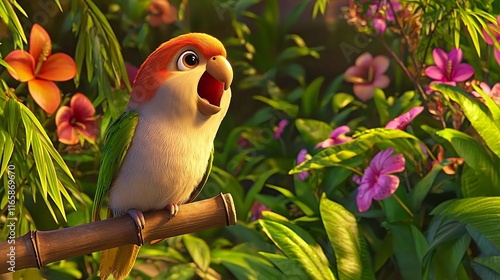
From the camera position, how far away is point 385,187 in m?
1.20

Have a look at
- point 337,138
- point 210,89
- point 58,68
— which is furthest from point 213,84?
point 337,138

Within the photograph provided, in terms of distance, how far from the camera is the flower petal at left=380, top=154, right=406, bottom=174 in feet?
3.98

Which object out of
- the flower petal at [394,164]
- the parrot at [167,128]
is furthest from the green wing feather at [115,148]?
the flower petal at [394,164]

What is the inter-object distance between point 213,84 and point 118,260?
202 millimetres

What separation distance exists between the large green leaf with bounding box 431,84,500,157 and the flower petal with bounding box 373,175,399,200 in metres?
0.15

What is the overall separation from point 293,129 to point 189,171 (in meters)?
0.97

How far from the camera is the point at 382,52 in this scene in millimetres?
1778

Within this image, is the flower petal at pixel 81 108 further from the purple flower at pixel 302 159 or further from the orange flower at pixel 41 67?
the purple flower at pixel 302 159

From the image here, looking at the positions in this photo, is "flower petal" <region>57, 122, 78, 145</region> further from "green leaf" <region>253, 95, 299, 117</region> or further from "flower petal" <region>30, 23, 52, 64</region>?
"green leaf" <region>253, 95, 299, 117</region>

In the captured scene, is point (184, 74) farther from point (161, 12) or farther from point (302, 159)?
point (161, 12)

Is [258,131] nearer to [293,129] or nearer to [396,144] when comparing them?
[293,129]

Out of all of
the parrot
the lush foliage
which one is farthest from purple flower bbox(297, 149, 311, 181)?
the parrot

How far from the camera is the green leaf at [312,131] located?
1485mm

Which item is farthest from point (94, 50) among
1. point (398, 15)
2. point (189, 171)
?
point (398, 15)
